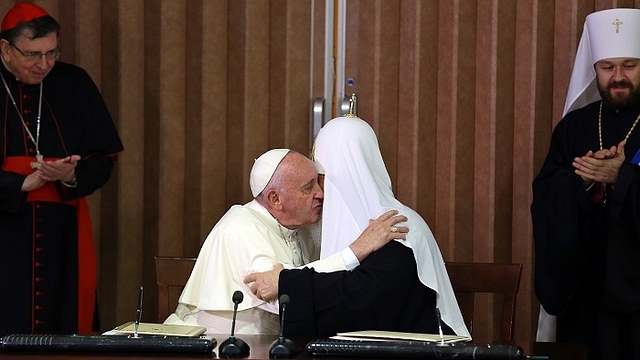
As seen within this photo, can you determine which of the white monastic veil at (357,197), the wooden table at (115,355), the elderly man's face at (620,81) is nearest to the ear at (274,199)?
the white monastic veil at (357,197)

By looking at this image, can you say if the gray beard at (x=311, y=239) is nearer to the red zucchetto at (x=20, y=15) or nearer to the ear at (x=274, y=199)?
the ear at (x=274, y=199)

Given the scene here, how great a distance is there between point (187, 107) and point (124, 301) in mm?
1182

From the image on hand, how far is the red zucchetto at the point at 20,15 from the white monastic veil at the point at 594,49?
275 centimetres

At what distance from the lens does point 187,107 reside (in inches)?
276

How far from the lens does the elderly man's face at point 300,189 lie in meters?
5.27

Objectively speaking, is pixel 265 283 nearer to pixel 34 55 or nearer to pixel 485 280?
pixel 485 280

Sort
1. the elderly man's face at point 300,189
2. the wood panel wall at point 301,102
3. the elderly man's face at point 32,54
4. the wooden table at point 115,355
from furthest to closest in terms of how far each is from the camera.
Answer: the wood panel wall at point 301,102 < the elderly man's face at point 32,54 < the elderly man's face at point 300,189 < the wooden table at point 115,355

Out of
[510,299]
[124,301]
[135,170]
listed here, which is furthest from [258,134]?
[510,299]

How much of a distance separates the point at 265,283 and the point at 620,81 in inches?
87.8

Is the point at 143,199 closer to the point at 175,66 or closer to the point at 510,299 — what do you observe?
the point at 175,66

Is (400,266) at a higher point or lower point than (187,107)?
lower

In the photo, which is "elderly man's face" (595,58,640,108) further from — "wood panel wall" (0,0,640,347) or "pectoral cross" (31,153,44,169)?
"pectoral cross" (31,153,44,169)

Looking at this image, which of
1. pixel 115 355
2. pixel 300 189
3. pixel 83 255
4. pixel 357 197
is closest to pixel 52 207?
pixel 83 255

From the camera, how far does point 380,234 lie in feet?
16.1
